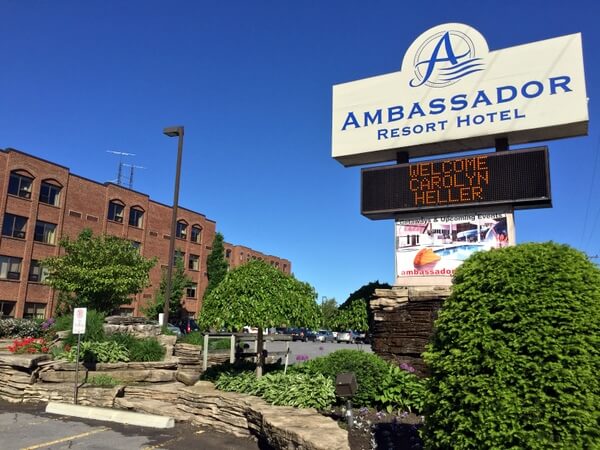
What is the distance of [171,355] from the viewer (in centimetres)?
1720

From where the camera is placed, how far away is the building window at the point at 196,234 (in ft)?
177

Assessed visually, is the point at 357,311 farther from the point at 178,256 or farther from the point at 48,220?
the point at 178,256

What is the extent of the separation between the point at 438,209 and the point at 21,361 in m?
11.2

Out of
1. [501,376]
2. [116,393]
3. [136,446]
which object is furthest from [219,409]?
[501,376]

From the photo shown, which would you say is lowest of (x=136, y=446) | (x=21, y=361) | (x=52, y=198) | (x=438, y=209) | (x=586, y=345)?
(x=136, y=446)

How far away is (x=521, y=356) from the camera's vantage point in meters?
3.63

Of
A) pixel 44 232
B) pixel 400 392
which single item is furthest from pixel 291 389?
pixel 44 232

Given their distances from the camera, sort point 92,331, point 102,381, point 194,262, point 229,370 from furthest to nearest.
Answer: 1. point 194,262
2. point 92,331
3. point 102,381
4. point 229,370

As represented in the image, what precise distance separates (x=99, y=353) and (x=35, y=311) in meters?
26.6

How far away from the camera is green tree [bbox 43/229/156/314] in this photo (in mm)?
26641

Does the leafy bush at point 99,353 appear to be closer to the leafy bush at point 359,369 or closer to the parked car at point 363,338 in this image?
the leafy bush at point 359,369

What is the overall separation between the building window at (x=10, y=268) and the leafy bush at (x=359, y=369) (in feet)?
105

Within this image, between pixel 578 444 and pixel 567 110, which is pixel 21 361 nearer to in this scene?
pixel 578 444

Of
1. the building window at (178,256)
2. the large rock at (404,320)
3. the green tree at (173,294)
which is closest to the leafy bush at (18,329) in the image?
the large rock at (404,320)
